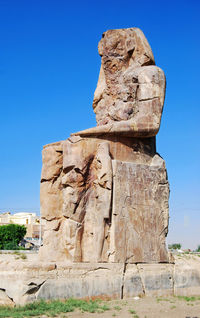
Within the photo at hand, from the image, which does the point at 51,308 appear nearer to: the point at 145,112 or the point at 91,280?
the point at 91,280

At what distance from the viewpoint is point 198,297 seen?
8297 millimetres

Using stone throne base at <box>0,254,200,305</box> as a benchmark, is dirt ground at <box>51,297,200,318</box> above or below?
below

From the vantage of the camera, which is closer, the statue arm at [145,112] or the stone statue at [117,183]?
the stone statue at [117,183]

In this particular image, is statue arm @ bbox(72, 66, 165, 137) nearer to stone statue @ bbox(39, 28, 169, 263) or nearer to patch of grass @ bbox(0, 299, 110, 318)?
stone statue @ bbox(39, 28, 169, 263)

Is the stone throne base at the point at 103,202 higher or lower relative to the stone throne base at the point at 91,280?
higher

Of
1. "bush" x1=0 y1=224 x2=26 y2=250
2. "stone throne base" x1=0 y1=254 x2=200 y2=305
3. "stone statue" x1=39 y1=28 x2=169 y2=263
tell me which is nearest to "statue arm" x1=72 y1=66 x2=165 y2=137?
"stone statue" x1=39 y1=28 x2=169 y2=263

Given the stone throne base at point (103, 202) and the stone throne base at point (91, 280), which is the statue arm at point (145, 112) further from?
the stone throne base at point (91, 280)

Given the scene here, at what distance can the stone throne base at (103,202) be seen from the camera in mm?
7844

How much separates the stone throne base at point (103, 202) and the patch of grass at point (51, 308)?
99 centimetres

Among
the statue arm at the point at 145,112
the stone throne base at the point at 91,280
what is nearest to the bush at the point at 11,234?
the stone throne base at the point at 91,280

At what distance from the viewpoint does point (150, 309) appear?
6883 millimetres

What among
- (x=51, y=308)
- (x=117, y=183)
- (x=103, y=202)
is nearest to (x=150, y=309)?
(x=51, y=308)

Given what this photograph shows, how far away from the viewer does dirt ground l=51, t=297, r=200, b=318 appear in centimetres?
636

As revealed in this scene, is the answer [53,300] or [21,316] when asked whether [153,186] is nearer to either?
[53,300]
